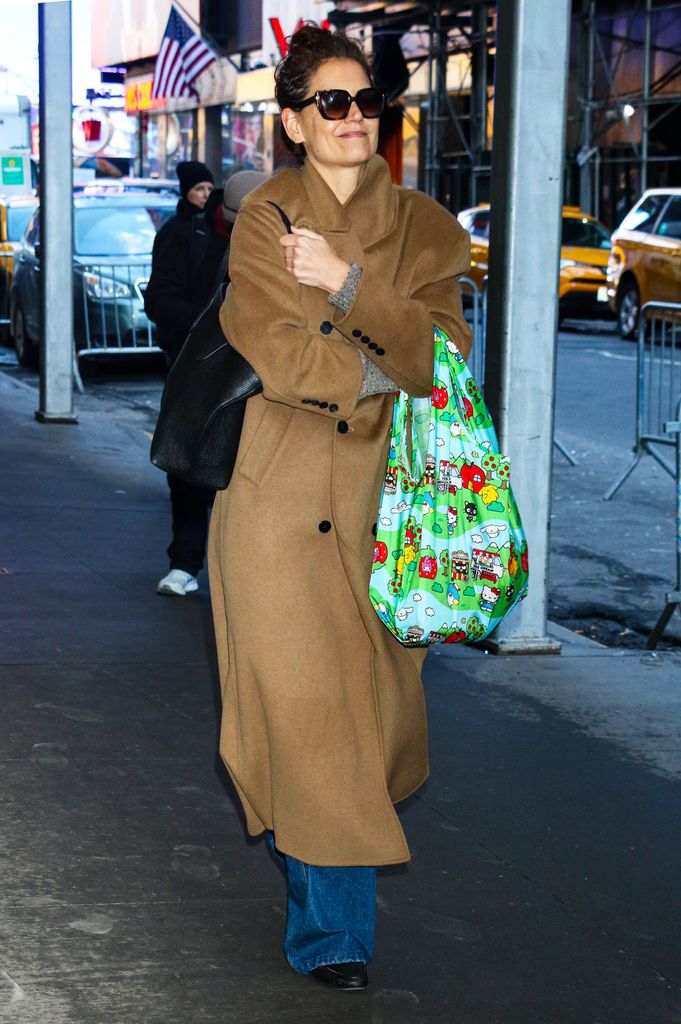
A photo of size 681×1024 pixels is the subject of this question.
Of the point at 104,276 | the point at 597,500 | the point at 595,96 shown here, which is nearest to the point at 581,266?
the point at 595,96

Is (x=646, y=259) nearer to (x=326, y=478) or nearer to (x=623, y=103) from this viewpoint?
(x=623, y=103)

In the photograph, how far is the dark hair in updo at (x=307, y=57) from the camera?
3629 mm

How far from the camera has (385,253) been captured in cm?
369

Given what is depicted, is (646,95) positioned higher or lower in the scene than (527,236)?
higher

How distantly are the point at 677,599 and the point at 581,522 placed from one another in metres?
3.15

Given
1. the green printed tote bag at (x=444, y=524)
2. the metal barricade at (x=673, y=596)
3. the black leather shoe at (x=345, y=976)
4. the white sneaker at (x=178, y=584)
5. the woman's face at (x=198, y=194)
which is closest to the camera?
the green printed tote bag at (x=444, y=524)

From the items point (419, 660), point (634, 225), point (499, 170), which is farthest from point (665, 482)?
point (634, 225)

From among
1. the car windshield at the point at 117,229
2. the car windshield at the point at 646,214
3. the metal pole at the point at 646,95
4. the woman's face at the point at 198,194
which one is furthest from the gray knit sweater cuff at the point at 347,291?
the metal pole at the point at 646,95

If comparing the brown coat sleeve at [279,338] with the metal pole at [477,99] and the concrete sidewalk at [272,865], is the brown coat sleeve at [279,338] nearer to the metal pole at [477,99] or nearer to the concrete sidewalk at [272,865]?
the concrete sidewalk at [272,865]

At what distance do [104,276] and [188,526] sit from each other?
9.12 metres

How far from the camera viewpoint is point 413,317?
3.57 m

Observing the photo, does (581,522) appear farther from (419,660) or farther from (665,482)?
(419,660)

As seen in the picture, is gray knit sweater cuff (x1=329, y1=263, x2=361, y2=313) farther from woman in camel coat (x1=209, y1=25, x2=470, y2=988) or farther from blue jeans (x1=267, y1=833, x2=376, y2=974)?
blue jeans (x1=267, y1=833, x2=376, y2=974)

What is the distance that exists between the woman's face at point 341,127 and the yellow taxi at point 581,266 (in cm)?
2097
